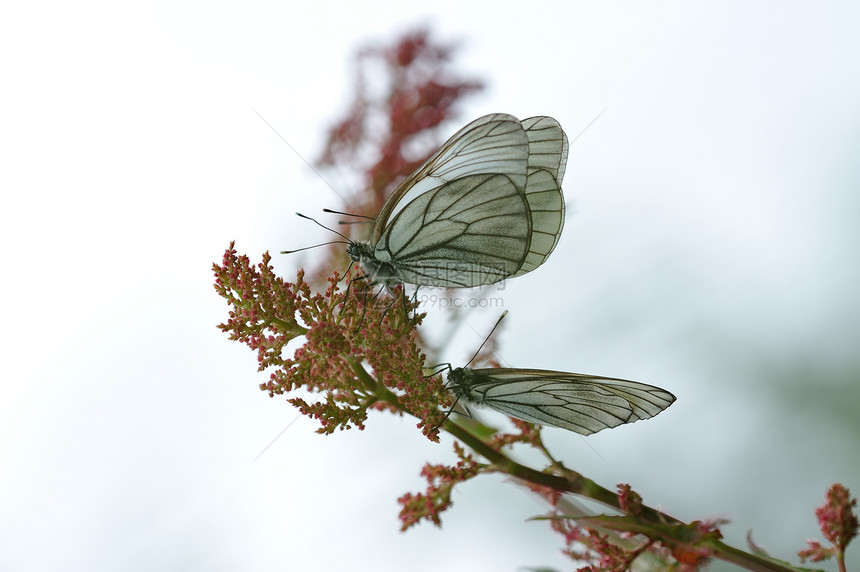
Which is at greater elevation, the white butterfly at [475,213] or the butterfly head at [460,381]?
the white butterfly at [475,213]

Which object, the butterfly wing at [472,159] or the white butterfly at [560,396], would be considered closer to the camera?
the white butterfly at [560,396]

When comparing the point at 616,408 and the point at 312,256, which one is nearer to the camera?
the point at 616,408

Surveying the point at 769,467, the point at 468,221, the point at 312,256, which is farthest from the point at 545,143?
the point at 769,467

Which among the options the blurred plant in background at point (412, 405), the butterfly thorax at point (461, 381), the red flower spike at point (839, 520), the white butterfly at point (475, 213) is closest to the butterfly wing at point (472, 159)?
the white butterfly at point (475, 213)

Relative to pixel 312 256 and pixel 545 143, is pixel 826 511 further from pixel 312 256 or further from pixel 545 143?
pixel 312 256

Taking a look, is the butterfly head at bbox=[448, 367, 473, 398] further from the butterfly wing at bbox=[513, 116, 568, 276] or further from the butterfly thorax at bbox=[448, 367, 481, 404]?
the butterfly wing at bbox=[513, 116, 568, 276]

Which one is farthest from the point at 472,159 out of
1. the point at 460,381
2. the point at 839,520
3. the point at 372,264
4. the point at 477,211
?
the point at 839,520

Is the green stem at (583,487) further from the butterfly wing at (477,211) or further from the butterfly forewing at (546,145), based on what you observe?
the butterfly forewing at (546,145)

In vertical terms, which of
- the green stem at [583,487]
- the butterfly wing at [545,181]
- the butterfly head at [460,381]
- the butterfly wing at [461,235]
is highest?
the butterfly wing at [545,181]
